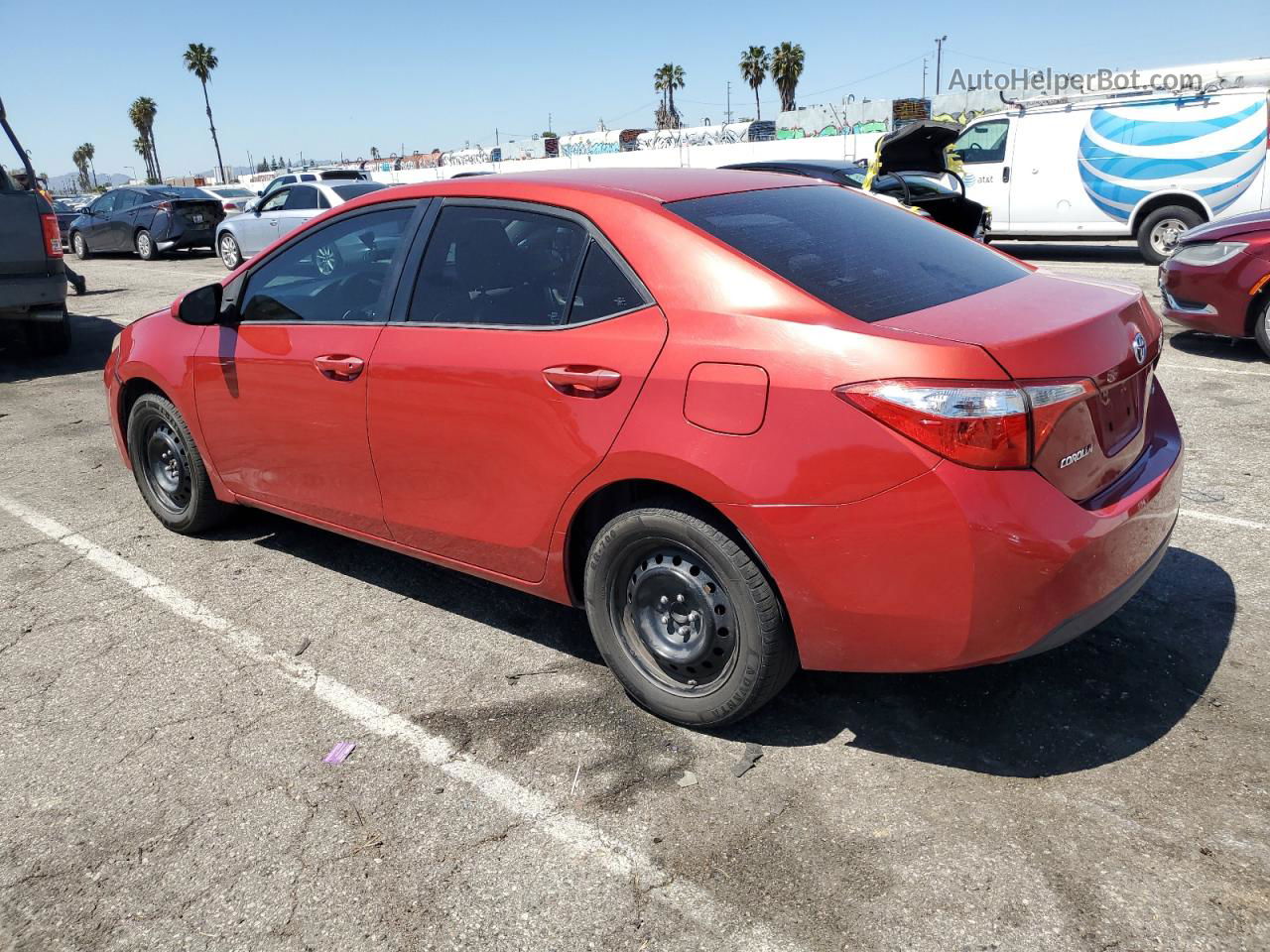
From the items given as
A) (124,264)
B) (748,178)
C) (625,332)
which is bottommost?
(124,264)

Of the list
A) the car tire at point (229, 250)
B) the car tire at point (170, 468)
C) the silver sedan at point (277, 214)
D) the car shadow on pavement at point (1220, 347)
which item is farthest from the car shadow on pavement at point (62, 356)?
the car shadow on pavement at point (1220, 347)

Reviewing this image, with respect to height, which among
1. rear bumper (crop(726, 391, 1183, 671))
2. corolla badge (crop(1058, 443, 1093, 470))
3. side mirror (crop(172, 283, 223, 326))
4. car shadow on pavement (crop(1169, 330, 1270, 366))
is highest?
side mirror (crop(172, 283, 223, 326))

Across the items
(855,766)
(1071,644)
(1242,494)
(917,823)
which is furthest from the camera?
(1242,494)

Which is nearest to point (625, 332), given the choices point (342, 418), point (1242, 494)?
point (342, 418)

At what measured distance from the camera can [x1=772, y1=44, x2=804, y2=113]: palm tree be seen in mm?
69688

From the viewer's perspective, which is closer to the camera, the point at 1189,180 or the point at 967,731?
the point at 967,731

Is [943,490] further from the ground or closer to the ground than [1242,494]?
further from the ground

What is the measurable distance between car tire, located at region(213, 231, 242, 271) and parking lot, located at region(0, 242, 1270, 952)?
15376mm

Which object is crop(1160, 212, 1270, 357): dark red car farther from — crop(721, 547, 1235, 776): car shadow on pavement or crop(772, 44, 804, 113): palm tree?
crop(772, 44, 804, 113): palm tree

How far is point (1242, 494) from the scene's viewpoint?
15.7 ft

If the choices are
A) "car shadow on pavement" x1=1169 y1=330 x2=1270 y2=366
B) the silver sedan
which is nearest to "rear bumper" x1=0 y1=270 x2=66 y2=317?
the silver sedan

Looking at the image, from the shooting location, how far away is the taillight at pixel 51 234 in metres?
8.93

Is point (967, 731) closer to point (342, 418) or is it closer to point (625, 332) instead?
point (625, 332)

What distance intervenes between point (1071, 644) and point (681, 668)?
4.63ft
